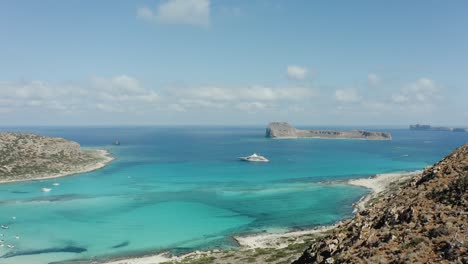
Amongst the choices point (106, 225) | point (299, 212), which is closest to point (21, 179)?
point (106, 225)

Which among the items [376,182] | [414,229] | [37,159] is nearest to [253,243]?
[414,229]

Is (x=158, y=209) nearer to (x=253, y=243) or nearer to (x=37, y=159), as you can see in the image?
(x=253, y=243)

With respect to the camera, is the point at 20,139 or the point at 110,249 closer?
the point at 110,249

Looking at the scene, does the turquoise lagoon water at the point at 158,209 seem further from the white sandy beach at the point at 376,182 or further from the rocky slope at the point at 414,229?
the rocky slope at the point at 414,229

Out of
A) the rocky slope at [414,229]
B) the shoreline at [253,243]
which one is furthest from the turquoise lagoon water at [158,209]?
the rocky slope at [414,229]

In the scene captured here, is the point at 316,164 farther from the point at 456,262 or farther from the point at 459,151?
the point at 456,262

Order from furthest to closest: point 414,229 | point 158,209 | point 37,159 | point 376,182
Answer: point 37,159
point 376,182
point 158,209
point 414,229
